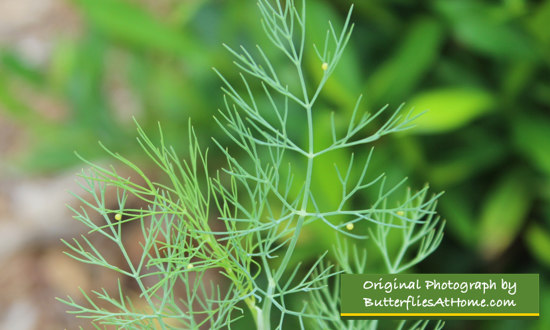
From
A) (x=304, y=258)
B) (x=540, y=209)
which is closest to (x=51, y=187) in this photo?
(x=304, y=258)

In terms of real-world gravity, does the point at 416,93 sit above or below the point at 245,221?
above

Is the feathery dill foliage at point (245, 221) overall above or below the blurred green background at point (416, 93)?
below

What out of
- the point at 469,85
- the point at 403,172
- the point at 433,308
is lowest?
the point at 433,308

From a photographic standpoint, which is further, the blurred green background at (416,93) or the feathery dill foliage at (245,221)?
the blurred green background at (416,93)

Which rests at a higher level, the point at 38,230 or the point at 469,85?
the point at 469,85

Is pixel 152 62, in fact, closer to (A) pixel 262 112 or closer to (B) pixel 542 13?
(A) pixel 262 112

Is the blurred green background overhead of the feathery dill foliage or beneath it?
overhead

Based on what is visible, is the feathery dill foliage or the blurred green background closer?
the feathery dill foliage

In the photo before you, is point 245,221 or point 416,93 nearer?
point 245,221
